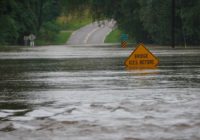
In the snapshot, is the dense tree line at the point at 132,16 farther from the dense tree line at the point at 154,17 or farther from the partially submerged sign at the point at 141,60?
the partially submerged sign at the point at 141,60

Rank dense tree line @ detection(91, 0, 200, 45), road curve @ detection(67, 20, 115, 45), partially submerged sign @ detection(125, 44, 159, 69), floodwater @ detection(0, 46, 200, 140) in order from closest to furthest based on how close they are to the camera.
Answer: floodwater @ detection(0, 46, 200, 140), partially submerged sign @ detection(125, 44, 159, 69), dense tree line @ detection(91, 0, 200, 45), road curve @ detection(67, 20, 115, 45)

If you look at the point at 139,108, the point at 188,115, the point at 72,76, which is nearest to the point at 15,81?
the point at 72,76

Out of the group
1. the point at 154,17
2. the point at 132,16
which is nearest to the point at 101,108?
the point at 154,17

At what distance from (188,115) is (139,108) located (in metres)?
1.41

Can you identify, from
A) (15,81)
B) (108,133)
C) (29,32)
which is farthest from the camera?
(29,32)

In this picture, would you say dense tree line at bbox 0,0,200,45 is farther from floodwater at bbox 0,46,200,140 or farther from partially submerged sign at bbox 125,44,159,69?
floodwater at bbox 0,46,200,140

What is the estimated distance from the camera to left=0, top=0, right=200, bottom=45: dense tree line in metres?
75.2

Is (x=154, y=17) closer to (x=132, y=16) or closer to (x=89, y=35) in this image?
(x=132, y=16)

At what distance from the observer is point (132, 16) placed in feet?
310

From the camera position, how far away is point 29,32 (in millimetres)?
110250

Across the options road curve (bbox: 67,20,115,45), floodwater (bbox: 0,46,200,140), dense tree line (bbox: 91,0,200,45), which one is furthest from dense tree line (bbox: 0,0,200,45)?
floodwater (bbox: 0,46,200,140)

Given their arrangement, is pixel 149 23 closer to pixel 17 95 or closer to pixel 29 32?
pixel 29 32

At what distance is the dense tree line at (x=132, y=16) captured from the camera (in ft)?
247

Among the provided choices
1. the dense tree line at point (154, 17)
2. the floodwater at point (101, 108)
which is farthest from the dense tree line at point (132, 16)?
the floodwater at point (101, 108)
